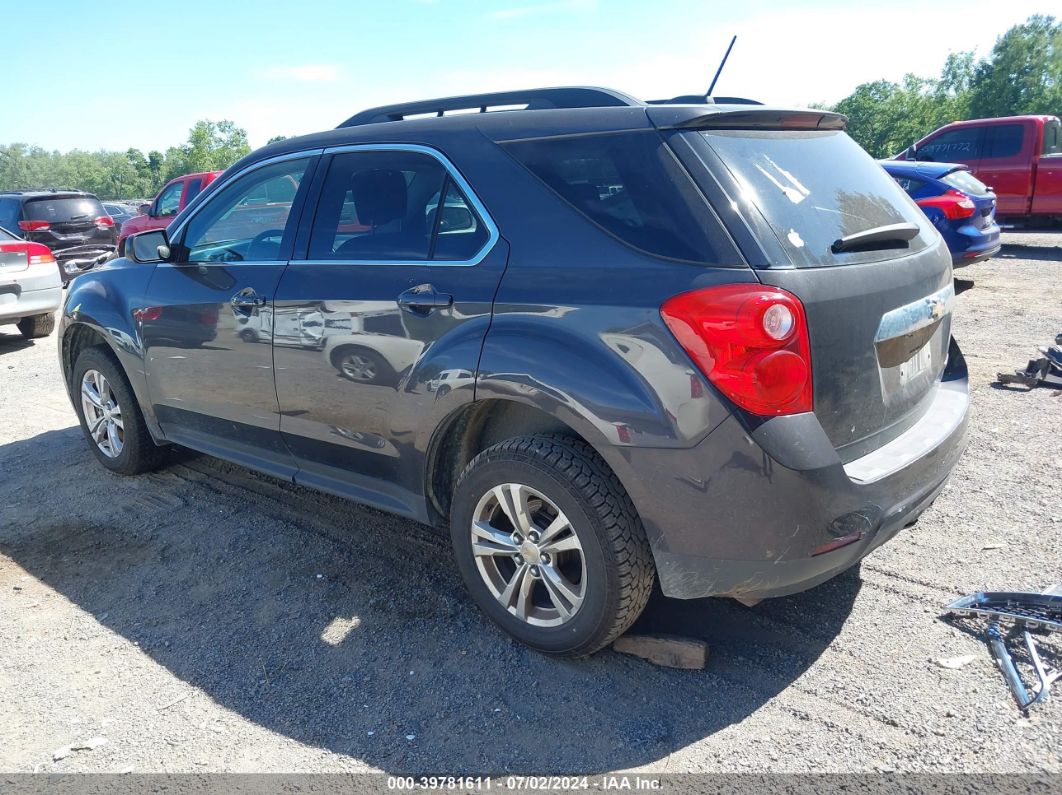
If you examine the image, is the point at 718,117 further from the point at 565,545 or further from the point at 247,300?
the point at 247,300

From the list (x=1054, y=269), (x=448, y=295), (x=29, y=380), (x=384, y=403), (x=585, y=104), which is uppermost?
(x=585, y=104)

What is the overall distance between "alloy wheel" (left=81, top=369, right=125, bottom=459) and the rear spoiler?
12.1 ft

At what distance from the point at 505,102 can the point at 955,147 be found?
14249mm

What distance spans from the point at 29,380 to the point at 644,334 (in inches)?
299

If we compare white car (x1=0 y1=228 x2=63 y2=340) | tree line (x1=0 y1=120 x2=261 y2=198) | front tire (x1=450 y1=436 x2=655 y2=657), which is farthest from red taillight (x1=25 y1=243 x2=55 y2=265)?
tree line (x1=0 y1=120 x2=261 y2=198)

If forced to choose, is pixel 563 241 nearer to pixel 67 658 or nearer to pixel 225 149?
pixel 67 658

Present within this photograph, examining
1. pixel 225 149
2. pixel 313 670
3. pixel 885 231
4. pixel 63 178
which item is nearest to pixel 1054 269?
pixel 885 231

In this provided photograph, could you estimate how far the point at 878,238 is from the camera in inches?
112

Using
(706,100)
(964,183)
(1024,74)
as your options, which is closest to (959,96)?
(1024,74)

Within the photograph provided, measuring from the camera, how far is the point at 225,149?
106562 mm

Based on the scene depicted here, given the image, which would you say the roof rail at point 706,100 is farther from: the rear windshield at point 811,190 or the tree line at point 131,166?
the tree line at point 131,166

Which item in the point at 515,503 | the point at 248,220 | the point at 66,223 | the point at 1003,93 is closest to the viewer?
the point at 515,503

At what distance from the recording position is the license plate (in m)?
2.89

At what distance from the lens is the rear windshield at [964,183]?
977 cm
